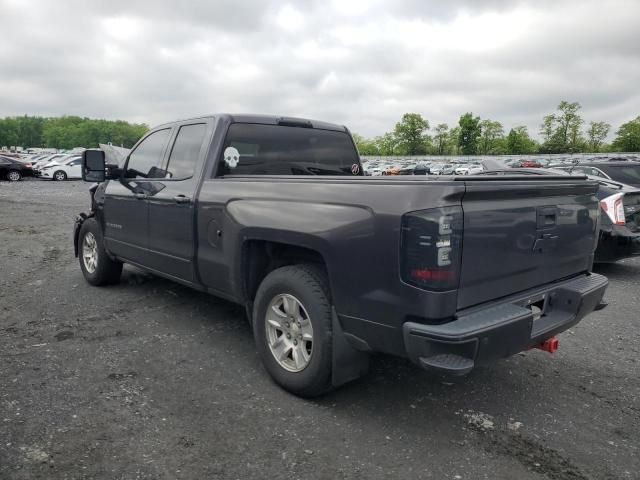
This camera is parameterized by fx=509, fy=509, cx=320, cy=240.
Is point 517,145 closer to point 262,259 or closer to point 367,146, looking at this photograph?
point 367,146

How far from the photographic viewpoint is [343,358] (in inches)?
122

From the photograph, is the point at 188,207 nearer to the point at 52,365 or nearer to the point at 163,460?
the point at 52,365

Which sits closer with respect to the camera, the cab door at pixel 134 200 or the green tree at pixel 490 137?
the cab door at pixel 134 200

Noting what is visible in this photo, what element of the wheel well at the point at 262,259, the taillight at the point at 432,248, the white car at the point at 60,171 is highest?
the taillight at the point at 432,248

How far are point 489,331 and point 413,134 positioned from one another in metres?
126

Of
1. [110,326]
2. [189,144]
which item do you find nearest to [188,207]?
[189,144]

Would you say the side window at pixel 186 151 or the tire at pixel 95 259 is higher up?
the side window at pixel 186 151

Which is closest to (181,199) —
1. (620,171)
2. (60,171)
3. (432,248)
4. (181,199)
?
(181,199)

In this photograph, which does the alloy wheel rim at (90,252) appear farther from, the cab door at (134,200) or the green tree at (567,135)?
the green tree at (567,135)

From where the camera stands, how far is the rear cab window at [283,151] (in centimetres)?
427

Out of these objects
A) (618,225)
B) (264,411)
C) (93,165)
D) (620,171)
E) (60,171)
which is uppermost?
(93,165)

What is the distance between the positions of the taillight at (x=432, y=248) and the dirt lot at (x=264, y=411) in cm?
100

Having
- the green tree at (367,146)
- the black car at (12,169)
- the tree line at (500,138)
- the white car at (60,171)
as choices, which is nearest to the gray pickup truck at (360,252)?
the black car at (12,169)

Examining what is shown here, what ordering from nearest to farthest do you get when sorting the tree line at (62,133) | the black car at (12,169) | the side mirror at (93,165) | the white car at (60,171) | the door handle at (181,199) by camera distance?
the door handle at (181,199)
the side mirror at (93,165)
the black car at (12,169)
the white car at (60,171)
the tree line at (62,133)
